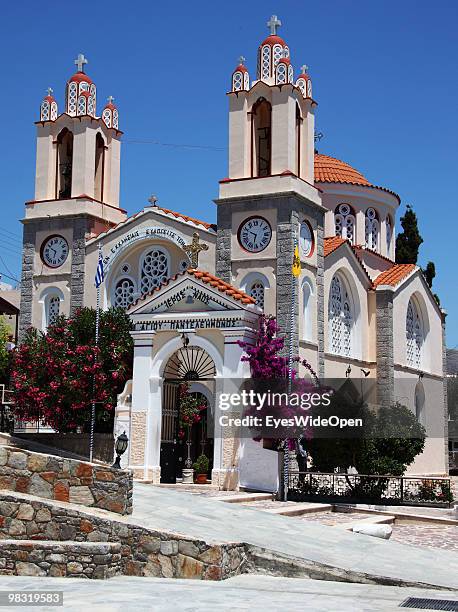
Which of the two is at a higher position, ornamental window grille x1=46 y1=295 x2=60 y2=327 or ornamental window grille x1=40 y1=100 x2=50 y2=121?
ornamental window grille x1=40 y1=100 x2=50 y2=121

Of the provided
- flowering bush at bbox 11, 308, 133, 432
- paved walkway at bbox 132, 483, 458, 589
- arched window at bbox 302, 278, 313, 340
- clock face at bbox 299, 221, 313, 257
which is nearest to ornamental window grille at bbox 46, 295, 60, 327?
flowering bush at bbox 11, 308, 133, 432

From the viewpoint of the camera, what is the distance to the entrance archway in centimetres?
2733

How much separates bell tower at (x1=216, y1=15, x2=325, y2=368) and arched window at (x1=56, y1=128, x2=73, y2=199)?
7.18m

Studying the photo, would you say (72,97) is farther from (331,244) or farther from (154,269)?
(331,244)

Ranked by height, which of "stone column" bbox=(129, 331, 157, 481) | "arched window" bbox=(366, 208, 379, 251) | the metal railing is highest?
"arched window" bbox=(366, 208, 379, 251)

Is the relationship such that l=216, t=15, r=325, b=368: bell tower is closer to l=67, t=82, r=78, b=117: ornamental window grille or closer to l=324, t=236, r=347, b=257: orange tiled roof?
l=324, t=236, r=347, b=257: orange tiled roof

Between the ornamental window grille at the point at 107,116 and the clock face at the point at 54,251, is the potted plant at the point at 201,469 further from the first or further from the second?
the ornamental window grille at the point at 107,116

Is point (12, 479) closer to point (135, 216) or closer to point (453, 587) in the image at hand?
point (453, 587)

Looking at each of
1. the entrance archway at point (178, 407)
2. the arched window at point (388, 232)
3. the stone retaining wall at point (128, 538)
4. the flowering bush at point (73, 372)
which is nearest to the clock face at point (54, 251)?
the flowering bush at point (73, 372)

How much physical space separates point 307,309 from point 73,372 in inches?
320

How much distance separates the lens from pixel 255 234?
3009 cm

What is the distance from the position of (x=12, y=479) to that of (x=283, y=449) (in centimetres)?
1138

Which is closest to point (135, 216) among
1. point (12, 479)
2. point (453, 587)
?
point (12, 479)

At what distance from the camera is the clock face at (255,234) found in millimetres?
29859
